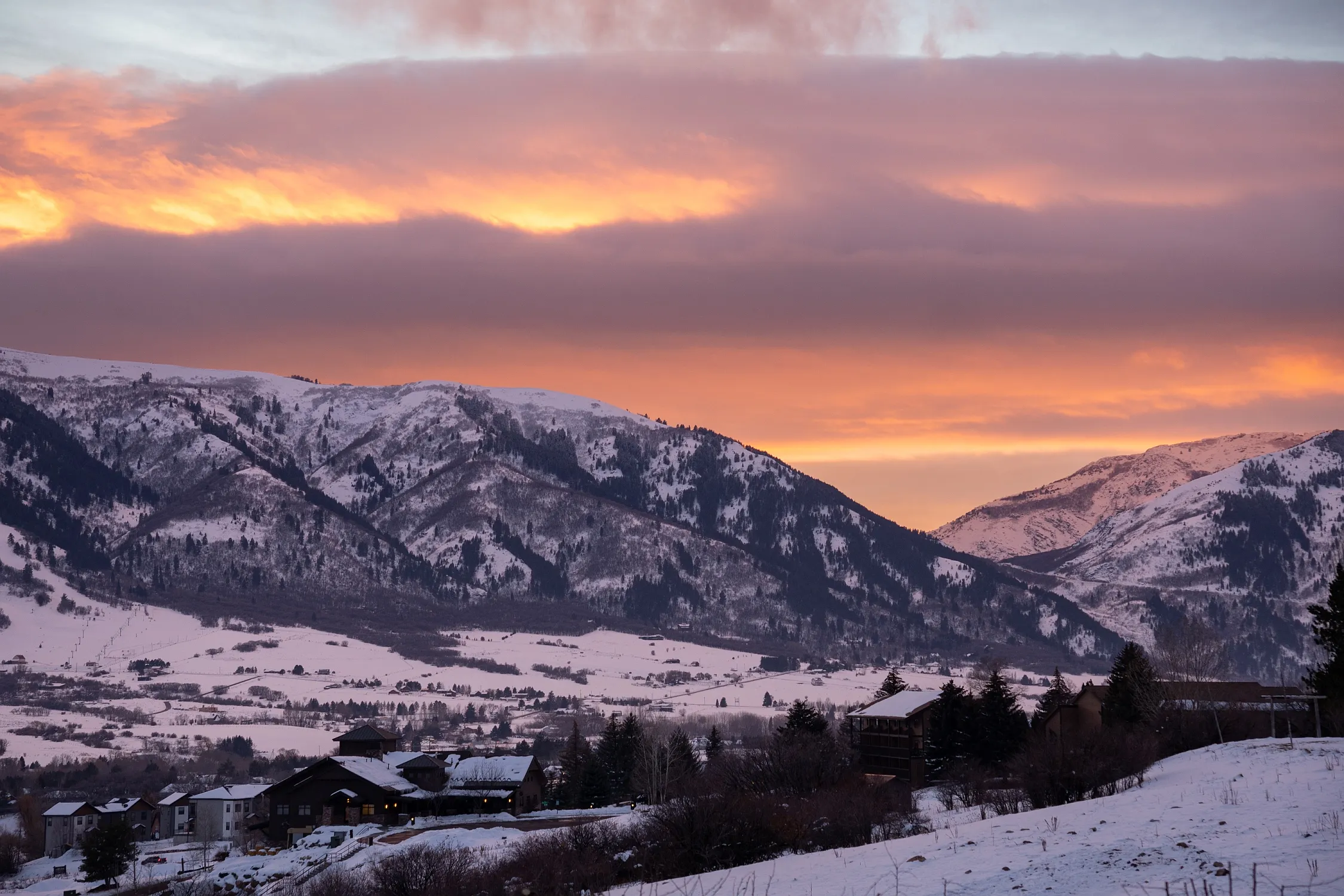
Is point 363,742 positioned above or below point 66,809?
above

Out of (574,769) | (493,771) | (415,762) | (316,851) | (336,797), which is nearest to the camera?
(316,851)

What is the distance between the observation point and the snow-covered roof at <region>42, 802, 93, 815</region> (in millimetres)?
178500

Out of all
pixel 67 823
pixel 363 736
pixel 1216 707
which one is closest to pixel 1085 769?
pixel 1216 707

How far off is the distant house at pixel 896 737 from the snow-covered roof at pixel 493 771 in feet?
133

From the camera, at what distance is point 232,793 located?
591ft

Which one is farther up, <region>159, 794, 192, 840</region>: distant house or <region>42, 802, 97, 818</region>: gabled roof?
<region>42, 802, 97, 818</region>: gabled roof

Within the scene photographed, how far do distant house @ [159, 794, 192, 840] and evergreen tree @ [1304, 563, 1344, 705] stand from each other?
154 meters

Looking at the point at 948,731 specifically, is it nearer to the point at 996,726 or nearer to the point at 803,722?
the point at 996,726

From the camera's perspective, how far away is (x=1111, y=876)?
144ft

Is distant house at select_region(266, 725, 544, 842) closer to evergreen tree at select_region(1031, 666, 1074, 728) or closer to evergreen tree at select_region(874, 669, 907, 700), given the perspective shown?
evergreen tree at select_region(874, 669, 907, 700)

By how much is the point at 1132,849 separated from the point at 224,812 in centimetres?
15446

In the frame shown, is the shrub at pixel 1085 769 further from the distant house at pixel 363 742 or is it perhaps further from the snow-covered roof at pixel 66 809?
the snow-covered roof at pixel 66 809

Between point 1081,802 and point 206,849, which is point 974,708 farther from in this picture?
point 206,849

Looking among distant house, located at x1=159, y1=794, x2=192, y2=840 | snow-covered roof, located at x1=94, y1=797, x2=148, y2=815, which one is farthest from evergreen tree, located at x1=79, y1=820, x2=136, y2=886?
distant house, located at x1=159, y1=794, x2=192, y2=840
